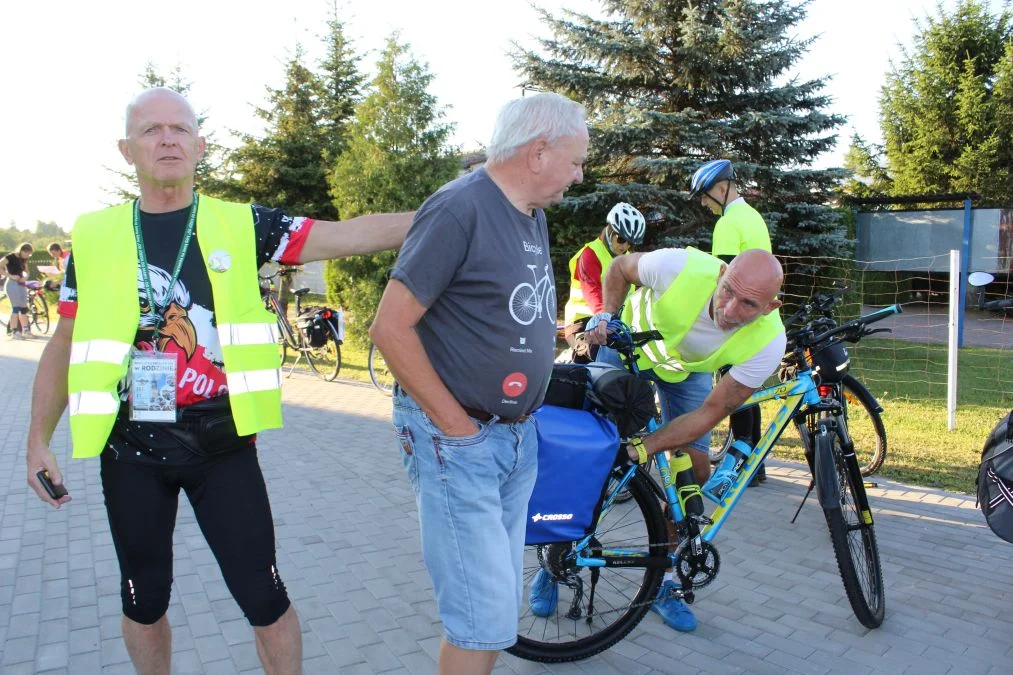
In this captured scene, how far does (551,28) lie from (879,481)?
11222 mm

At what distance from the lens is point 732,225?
5.56m

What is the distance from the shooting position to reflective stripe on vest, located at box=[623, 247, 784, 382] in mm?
3410

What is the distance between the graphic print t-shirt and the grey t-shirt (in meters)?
0.67

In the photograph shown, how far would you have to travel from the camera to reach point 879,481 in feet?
19.7

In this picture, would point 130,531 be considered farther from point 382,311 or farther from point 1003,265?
point 1003,265

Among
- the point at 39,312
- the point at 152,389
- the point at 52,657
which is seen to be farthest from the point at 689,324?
the point at 39,312

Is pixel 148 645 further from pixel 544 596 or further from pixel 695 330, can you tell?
pixel 695 330

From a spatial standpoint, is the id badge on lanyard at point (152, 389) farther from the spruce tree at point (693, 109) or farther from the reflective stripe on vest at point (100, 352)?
the spruce tree at point (693, 109)

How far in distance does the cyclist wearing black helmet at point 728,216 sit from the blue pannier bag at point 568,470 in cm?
298

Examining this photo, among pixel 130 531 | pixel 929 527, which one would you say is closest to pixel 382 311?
pixel 130 531

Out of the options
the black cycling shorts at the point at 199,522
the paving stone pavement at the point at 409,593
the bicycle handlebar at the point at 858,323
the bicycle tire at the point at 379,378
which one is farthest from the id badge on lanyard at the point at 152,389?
the bicycle tire at the point at 379,378

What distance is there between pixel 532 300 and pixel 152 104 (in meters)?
1.26

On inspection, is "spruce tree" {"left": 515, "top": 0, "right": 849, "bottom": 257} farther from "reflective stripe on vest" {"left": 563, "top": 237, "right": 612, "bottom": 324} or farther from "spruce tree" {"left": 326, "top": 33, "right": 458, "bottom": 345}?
"reflective stripe on vest" {"left": 563, "top": 237, "right": 612, "bottom": 324}

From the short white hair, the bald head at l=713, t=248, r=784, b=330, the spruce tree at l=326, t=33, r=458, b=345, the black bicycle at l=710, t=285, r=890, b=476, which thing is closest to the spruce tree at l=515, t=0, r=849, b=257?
the spruce tree at l=326, t=33, r=458, b=345
